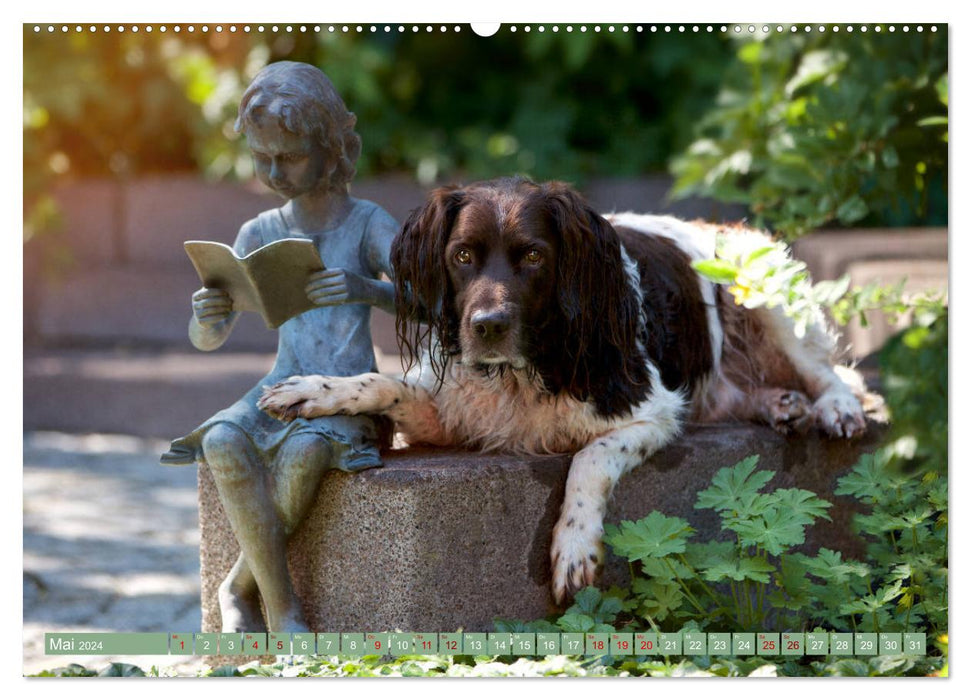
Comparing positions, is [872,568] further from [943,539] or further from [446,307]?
[446,307]

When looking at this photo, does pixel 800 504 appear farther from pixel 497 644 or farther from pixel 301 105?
pixel 301 105

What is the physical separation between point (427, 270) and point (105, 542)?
2718 mm

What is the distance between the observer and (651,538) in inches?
139

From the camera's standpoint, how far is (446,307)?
353 cm

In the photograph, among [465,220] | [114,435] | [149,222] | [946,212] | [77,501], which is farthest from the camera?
[114,435]

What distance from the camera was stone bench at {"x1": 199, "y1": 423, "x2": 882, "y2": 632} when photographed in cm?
355

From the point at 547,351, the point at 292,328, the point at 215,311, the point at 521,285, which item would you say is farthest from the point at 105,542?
the point at 521,285

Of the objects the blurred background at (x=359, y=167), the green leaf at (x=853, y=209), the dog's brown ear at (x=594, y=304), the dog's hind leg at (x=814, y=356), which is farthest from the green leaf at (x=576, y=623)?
the green leaf at (x=853, y=209)

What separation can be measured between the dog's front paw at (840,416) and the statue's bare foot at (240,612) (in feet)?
6.41

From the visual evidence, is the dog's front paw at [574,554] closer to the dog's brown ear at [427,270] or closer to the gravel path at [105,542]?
the dog's brown ear at [427,270]

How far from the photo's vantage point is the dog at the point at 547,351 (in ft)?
11.2

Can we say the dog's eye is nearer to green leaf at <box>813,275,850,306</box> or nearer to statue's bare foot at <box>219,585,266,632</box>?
green leaf at <box>813,275,850,306</box>

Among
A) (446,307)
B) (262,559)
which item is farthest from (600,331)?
(262,559)

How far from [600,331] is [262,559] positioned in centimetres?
116
